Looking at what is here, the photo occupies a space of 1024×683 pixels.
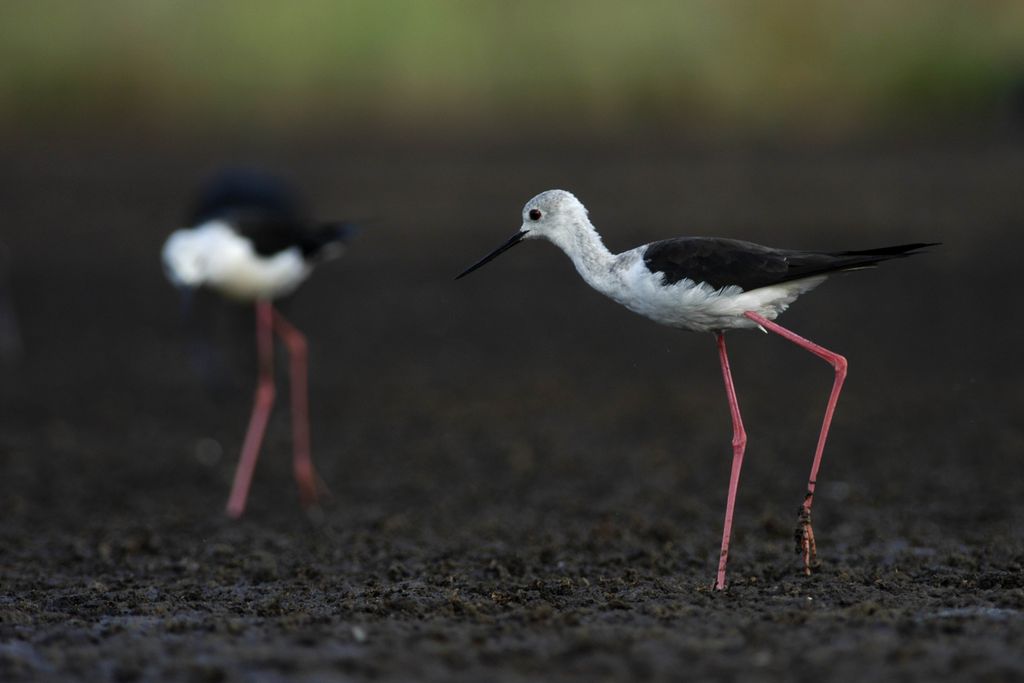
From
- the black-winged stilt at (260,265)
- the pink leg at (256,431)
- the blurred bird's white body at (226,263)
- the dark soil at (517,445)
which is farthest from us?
the blurred bird's white body at (226,263)

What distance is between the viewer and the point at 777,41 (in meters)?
22.4

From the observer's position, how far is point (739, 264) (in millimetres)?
5211

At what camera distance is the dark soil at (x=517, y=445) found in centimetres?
436

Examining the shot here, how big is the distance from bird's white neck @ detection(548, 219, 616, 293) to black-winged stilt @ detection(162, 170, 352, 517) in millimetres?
3056

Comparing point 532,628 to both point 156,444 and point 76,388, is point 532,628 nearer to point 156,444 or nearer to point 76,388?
point 156,444

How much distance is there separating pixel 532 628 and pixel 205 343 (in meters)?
5.51

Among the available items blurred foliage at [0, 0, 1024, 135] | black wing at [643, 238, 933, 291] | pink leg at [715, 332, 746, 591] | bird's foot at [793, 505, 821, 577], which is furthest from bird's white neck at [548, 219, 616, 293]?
blurred foliage at [0, 0, 1024, 135]

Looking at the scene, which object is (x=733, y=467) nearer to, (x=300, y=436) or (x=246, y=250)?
(x=300, y=436)

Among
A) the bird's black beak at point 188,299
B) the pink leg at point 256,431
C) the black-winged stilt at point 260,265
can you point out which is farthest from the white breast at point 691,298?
the bird's black beak at point 188,299

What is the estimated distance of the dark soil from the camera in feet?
14.3

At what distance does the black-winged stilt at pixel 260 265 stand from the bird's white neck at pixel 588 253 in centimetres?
306

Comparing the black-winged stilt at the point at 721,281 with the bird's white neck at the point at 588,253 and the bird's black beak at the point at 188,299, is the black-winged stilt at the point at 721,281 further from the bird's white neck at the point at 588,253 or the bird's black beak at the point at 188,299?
the bird's black beak at the point at 188,299

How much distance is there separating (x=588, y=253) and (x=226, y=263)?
12.4ft

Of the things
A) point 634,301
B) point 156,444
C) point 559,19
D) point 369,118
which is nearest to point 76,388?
point 156,444
